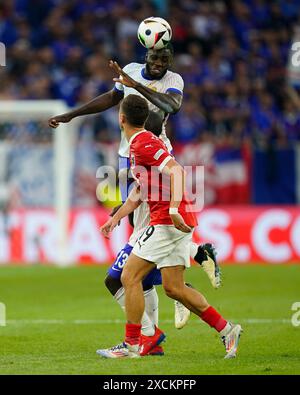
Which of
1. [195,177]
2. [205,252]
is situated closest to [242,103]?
[195,177]

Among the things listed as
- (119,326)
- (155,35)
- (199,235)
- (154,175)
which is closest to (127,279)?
(154,175)

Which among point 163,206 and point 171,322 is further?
point 171,322

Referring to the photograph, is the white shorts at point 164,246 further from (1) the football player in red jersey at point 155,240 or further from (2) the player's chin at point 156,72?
(2) the player's chin at point 156,72

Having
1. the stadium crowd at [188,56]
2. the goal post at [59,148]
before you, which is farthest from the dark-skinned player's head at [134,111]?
the stadium crowd at [188,56]

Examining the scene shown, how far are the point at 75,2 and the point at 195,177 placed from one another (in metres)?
7.77

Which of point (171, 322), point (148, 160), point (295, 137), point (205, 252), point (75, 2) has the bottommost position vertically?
point (171, 322)

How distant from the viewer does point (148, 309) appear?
10.3 meters

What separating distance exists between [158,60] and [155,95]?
0.64 metres

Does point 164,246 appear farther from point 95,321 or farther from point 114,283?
point 95,321

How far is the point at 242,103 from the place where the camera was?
77.0ft

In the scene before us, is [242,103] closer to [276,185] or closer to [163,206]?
[276,185]

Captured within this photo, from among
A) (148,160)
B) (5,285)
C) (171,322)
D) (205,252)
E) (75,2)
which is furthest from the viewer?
(75,2)

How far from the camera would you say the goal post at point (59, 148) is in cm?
2075

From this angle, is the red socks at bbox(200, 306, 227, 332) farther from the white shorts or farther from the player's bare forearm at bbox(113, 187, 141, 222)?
the player's bare forearm at bbox(113, 187, 141, 222)
